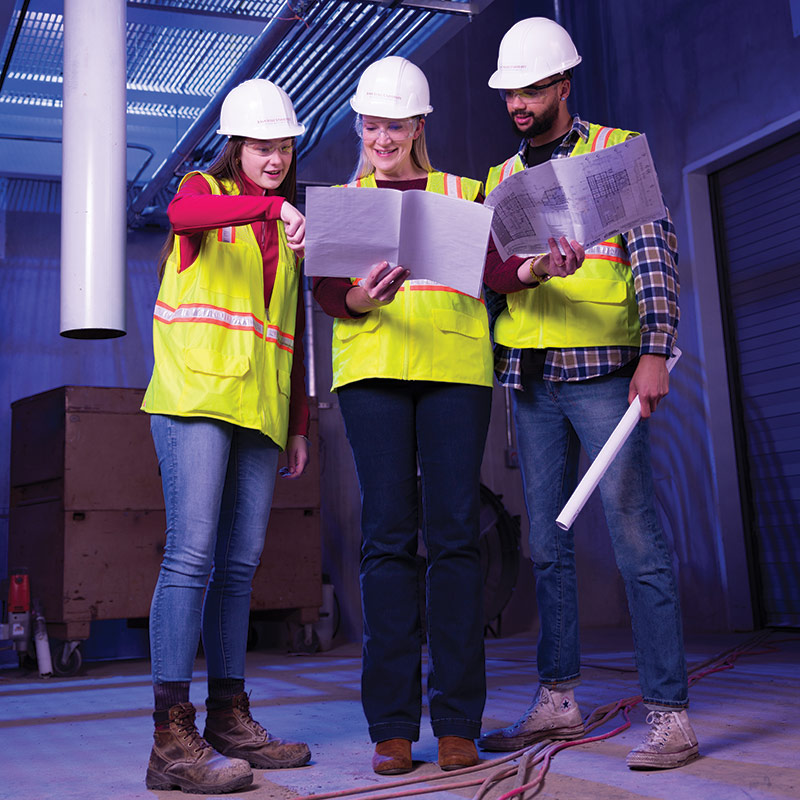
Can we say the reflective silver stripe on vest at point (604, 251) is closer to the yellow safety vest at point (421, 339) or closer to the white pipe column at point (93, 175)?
the yellow safety vest at point (421, 339)

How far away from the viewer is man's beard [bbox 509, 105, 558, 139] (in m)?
2.06

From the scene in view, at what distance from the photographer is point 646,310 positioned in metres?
1.91

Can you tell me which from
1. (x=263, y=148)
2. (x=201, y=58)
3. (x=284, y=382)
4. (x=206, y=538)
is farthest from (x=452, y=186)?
(x=201, y=58)

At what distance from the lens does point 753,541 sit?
493 cm

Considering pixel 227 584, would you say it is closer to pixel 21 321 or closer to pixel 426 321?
pixel 426 321

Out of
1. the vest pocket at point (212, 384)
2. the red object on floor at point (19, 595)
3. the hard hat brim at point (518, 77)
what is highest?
the hard hat brim at point (518, 77)

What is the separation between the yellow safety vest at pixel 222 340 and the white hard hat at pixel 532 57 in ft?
2.04

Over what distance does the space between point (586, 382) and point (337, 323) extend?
1.70 ft

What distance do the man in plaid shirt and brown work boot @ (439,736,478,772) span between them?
0.19 m

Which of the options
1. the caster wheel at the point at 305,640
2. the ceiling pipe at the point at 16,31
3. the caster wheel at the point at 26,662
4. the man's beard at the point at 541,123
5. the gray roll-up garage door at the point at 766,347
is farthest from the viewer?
the caster wheel at the point at 305,640

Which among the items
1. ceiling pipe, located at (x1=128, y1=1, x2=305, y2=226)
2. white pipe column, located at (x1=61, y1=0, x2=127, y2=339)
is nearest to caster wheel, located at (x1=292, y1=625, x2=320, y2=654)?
ceiling pipe, located at (x1=128, y1=1, x2=305, y2=226)

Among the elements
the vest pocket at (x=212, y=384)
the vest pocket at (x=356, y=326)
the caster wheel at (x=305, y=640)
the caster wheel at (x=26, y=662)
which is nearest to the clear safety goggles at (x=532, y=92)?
the vest pocket at (x=356, y=326)

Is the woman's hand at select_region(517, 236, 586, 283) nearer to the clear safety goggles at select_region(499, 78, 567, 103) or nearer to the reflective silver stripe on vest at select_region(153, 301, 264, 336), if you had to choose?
the clear safety goggles at select_region(499, 78, 567, 103)

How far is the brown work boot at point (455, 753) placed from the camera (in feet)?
5.76
